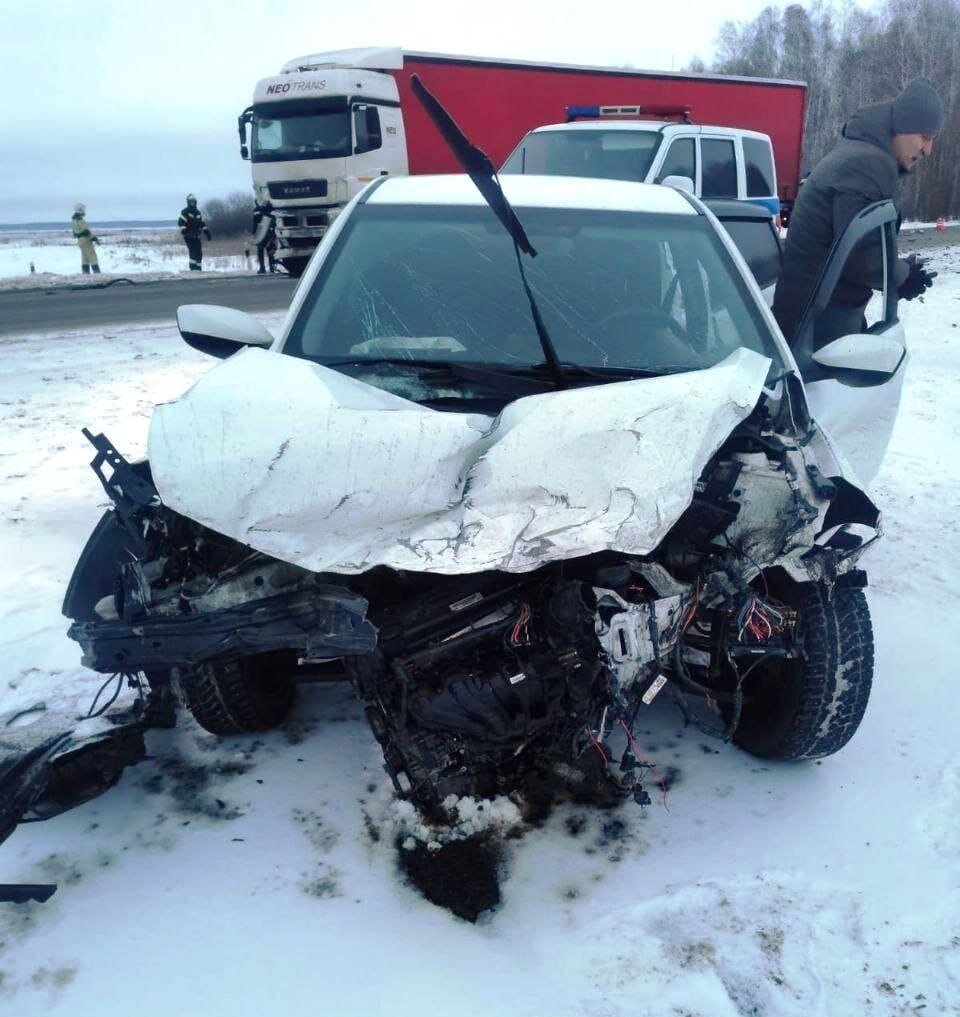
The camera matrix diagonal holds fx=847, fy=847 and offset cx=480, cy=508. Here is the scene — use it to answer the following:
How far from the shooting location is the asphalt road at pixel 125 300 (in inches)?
446

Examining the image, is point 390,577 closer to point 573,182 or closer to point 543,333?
point 543,333

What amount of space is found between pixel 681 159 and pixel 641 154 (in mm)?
514

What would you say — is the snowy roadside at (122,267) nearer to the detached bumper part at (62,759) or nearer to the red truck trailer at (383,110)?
the red truck trailer at (383,110)

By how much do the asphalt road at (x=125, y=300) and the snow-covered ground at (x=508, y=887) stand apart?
347 inches

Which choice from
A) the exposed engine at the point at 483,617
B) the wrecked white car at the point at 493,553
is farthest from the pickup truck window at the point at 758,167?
the exposed engine at the point at 483,617

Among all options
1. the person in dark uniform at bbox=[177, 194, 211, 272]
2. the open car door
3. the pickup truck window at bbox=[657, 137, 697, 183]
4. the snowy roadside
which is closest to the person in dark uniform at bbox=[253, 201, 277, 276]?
the snowy roadside

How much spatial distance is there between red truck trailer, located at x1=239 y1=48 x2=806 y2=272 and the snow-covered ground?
1280cm

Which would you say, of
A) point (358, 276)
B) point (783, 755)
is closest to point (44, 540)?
point (358, 276)

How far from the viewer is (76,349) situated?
916 cm

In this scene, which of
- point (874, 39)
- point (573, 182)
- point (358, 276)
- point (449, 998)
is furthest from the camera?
point (874, 39)

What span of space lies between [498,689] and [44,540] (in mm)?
3094

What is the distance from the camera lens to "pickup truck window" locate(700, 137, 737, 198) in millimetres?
9578

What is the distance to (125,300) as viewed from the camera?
13.5m

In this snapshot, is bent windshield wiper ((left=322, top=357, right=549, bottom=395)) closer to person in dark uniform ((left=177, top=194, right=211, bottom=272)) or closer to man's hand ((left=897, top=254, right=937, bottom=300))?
man's hand ((left=897, top=254, right=937, bottom=300))
